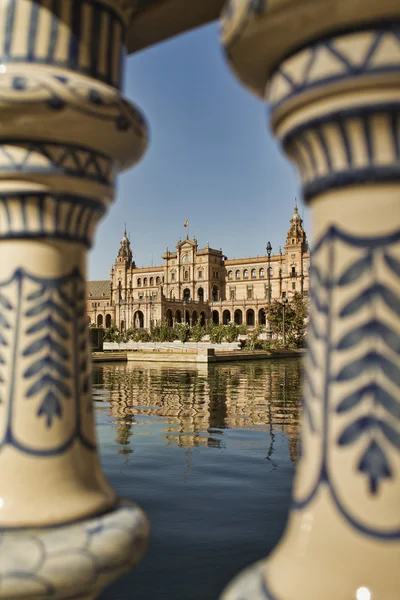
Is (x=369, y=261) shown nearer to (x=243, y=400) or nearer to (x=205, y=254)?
(x=243, y=400)

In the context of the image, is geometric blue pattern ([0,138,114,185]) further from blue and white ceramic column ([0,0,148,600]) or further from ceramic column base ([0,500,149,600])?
ceramic column base ([0,500,149,600])

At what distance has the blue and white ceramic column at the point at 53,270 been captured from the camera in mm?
1194

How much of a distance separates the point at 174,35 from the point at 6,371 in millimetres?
1043

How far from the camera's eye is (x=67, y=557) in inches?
45.0

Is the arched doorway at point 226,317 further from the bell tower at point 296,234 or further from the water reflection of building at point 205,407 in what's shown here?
the water reflection of building at point 205,407

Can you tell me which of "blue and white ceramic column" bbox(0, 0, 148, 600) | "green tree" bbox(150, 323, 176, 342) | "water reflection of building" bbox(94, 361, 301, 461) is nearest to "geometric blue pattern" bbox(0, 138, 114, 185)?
"blue and white ceramic column" bbox(0, 0, 148, 600)

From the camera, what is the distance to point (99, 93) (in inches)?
48.2

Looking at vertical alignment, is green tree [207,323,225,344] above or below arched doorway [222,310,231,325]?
below

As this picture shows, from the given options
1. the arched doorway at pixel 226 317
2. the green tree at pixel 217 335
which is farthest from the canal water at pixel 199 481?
the arched doorway at pixel 226 317

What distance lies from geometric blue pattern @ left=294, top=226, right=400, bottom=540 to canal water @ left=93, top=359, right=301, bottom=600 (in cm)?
130

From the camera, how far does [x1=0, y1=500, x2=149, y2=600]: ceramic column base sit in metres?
1.10

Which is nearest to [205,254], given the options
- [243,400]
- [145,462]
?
[243,400]

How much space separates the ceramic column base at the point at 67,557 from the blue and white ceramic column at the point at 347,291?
13.2 inches

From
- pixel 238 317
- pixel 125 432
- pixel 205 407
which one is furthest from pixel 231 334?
pixel 125 432
